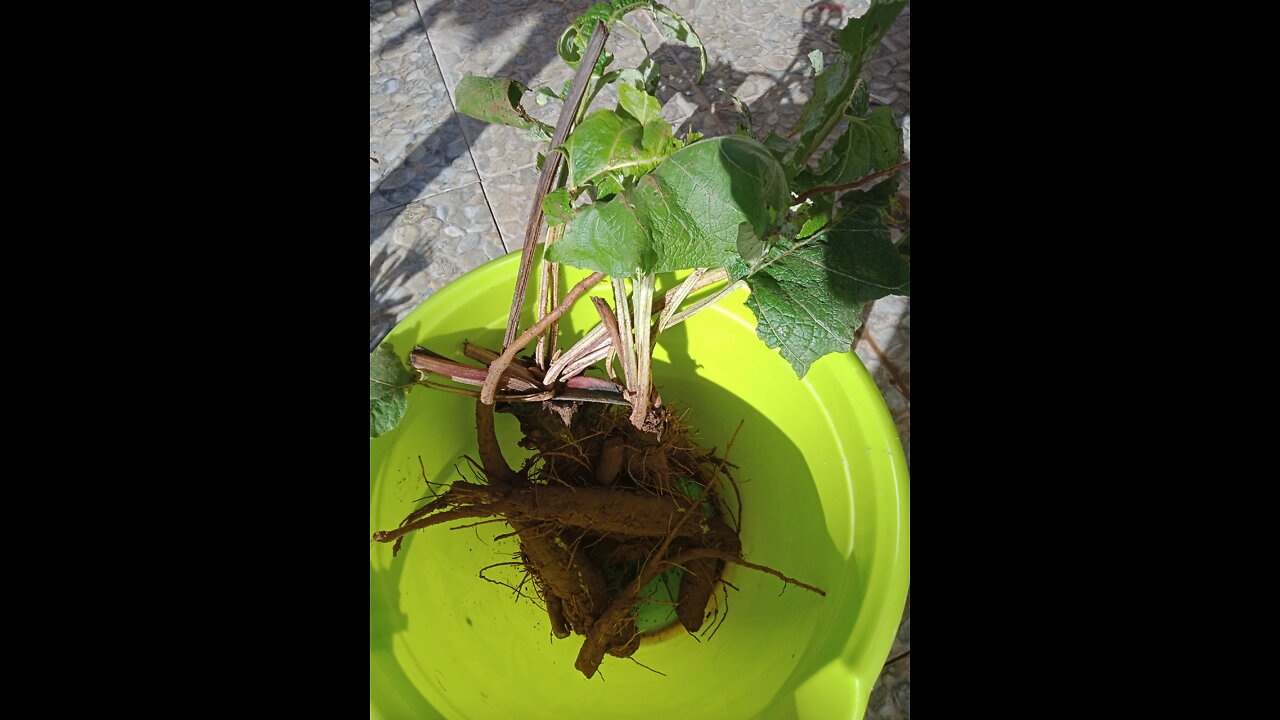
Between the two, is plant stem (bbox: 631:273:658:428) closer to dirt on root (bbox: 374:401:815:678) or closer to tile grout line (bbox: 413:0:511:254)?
dirt on root (bbox: 374:401:815:678)

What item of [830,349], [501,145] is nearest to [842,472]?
[830,349]

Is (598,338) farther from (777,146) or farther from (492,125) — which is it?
(492,125)

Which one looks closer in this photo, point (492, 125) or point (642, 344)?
point (642, 344)

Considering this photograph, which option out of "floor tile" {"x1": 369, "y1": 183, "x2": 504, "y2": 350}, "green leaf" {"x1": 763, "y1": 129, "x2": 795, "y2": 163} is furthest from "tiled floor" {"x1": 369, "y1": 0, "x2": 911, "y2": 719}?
"green leaf" {"x1": 763, "y1": 129, "x2": 795, "y2": 163}

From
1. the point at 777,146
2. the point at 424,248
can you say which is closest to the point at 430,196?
the point at 424,248

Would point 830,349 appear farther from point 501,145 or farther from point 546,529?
point 501,145

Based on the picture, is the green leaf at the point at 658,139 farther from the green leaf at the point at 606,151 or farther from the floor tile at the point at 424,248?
the floor tile at the point at 424,248
